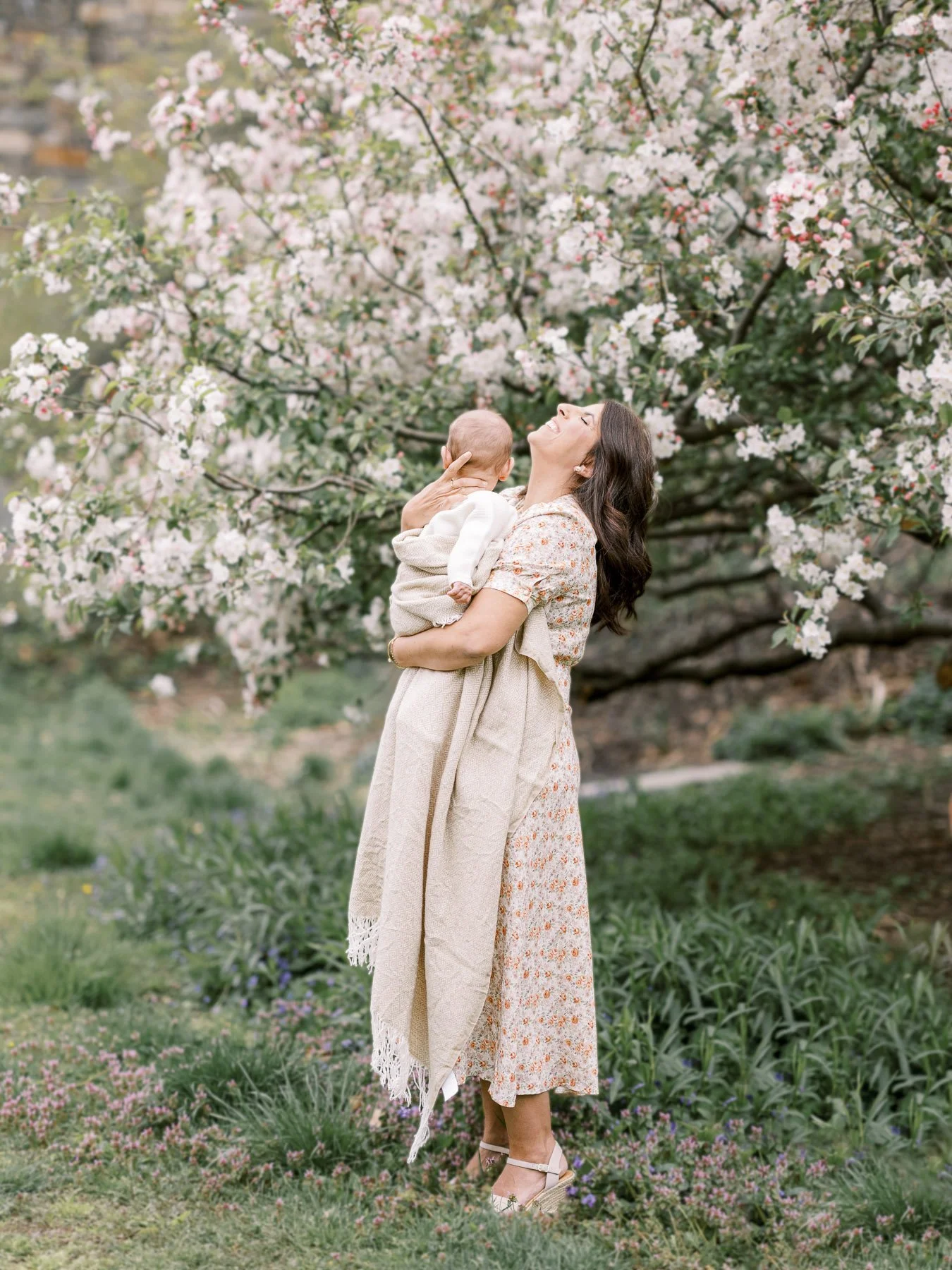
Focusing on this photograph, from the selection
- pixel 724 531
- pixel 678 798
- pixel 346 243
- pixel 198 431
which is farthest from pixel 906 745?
pixel 198 431

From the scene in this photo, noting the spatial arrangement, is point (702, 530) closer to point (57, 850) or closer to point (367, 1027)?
point (367, 1027)

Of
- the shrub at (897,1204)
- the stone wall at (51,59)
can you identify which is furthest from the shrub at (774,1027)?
the stone wall at (51,59)

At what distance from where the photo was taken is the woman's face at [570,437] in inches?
106

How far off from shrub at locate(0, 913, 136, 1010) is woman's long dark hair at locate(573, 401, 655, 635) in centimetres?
231

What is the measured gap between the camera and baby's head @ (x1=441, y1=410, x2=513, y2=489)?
2631mm

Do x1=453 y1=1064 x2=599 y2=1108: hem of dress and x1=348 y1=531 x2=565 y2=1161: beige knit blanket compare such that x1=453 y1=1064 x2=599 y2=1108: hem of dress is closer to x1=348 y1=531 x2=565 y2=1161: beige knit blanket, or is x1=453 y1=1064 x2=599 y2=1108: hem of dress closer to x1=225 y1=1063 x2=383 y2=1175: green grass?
x1=348 y1=531 x2=565 y2=1161: beige knit blanket

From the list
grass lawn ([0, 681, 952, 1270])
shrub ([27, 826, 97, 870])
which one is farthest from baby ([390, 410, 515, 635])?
shrub ([27, 826, 97, 870])

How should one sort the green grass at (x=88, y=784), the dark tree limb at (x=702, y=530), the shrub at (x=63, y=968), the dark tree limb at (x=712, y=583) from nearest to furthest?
the shrub at (x=63, y=968)
the dark tree limb at (x=702, y=530)
the dark tree limb at (x=712, y=583)
the green grass at (x=88, y=784)

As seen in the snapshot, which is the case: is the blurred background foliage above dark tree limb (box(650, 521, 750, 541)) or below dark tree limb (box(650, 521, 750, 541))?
below

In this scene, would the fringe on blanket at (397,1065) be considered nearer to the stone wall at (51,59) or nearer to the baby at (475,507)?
the baby at (475,507)

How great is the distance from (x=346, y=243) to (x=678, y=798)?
12.7 feet

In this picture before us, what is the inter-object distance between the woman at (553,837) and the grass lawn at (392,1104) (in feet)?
0.89

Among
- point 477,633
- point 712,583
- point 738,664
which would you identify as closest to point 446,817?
point 477,633

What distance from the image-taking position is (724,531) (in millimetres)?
4844
